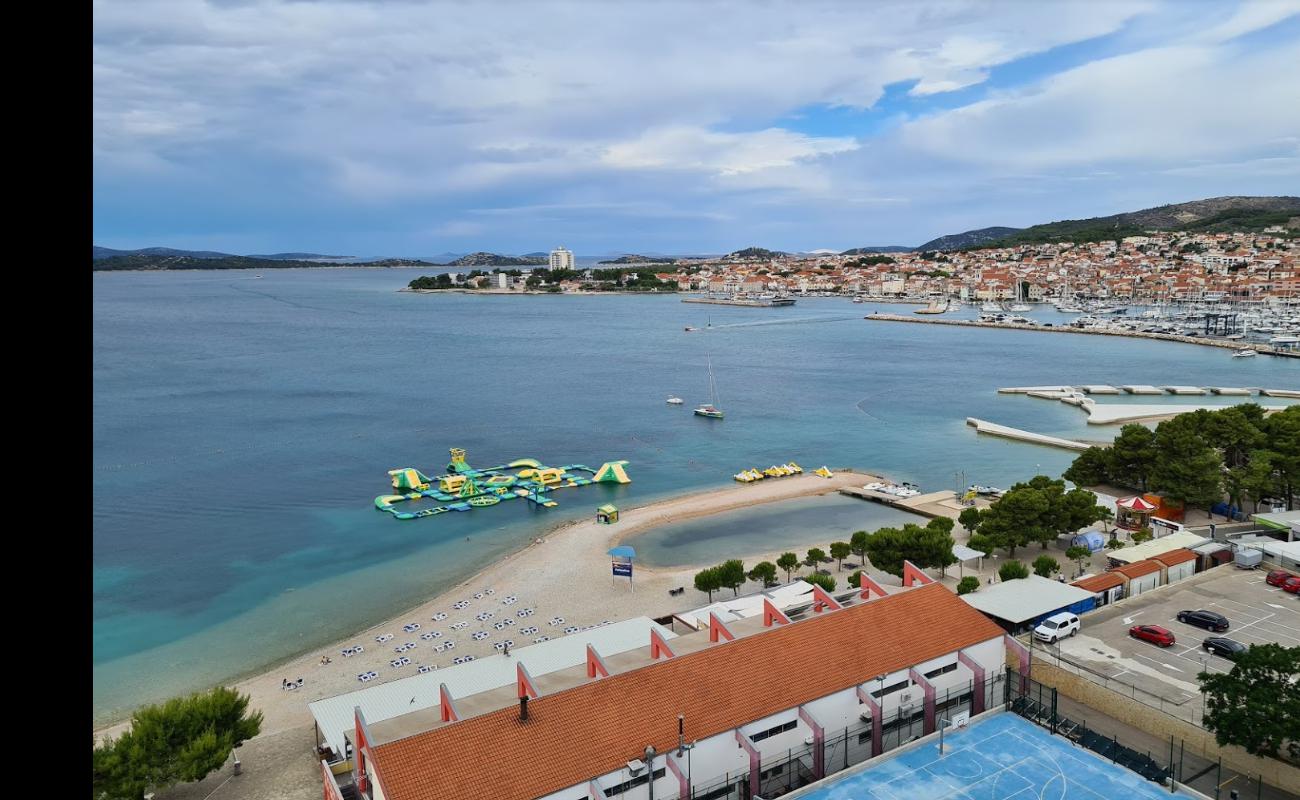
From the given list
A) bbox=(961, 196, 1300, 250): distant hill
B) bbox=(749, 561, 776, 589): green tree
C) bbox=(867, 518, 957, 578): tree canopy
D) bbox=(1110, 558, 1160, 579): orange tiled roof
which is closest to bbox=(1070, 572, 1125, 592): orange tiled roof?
bbox=(1110, 558, 1160, 579): orange tiled roof

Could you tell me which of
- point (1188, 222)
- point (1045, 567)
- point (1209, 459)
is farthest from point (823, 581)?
point (1188, 222)

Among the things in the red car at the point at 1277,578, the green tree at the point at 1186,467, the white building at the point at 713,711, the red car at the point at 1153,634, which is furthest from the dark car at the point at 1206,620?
the green tree at the point at 1186,467

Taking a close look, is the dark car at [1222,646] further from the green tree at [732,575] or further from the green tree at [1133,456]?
the green tree at [1133,456]

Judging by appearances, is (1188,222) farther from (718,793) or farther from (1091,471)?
(718,793)

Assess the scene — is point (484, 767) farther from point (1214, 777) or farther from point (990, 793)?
point (1214, 777)

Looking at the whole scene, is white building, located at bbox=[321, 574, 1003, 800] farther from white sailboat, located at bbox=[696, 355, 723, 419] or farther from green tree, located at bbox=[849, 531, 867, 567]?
white sailboat, located at bbox=[696, 355, 723, 419]
